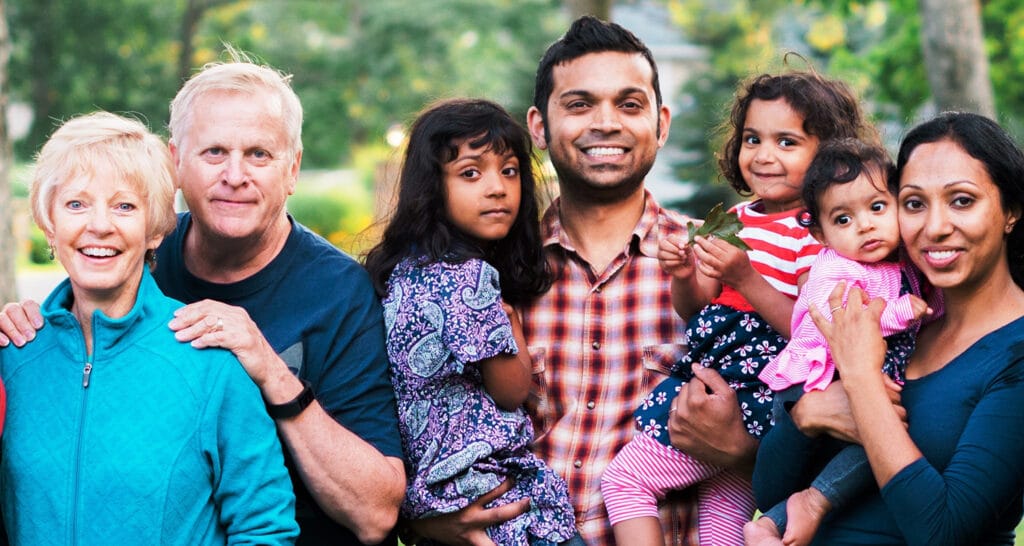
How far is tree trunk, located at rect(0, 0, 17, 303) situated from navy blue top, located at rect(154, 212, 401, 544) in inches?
338

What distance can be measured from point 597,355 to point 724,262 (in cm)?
65

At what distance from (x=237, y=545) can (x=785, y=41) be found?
32.7 m

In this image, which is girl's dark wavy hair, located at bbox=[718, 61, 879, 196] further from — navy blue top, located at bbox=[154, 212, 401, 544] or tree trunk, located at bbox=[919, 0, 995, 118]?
tree trunk, located at bbox=[919, 0, 995, 118]

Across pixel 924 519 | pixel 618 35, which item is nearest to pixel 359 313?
pixel 618 35

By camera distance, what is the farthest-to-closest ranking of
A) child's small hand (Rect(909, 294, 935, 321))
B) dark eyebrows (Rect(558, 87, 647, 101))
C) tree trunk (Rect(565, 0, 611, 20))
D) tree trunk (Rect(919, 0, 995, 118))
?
tree trunk (Rect(565, 0, 611, 20)) → tree trunk (Rect(919, 0, 995, 118)) → dark eyebrows (Rect(558, 87, 647, 101)) → child's small hand (Rect(909, 294, 935, 321))

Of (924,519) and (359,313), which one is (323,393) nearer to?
(359,313)

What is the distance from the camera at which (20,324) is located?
9.80 feet

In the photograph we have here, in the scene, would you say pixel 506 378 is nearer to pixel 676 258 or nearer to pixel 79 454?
pixel 676 258

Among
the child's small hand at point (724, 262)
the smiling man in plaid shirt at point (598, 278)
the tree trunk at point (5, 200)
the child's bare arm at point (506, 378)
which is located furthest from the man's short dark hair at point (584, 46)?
the tree trunk at point (5, 200)

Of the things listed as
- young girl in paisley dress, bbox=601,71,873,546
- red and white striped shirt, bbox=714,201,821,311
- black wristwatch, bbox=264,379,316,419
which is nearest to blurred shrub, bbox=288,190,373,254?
young girl in paisley dress, bbox=601,71,873,546

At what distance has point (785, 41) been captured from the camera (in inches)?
1325

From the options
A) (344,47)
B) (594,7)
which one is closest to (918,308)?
(594,7)

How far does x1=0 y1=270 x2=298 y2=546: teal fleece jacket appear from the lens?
9.19 ft

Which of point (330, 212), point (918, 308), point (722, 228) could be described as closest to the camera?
point (918, 308)
